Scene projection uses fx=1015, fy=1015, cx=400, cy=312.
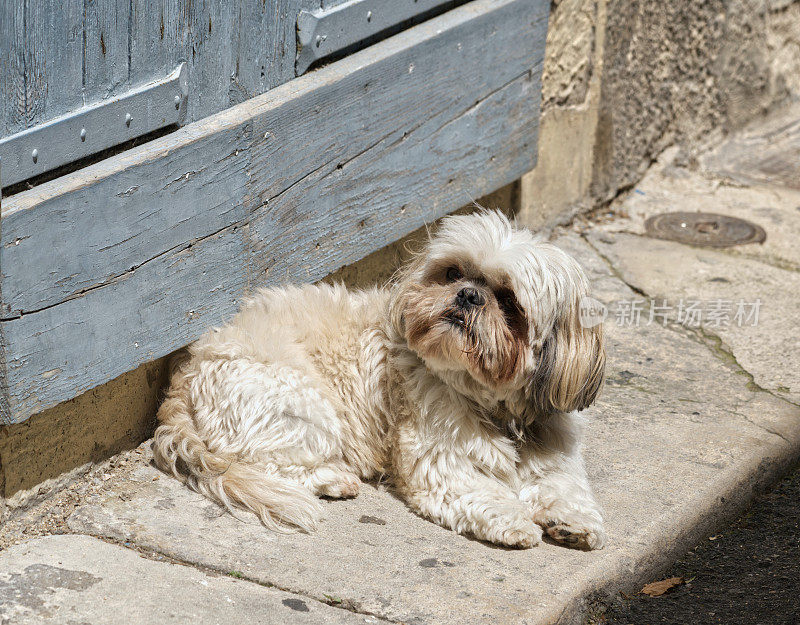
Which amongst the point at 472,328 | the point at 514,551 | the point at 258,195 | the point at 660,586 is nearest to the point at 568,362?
the point at 472,328

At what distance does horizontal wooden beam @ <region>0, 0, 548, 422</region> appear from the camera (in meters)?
2.95

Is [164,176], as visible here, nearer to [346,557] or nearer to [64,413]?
[64,413]

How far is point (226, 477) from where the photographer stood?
3.26 metres

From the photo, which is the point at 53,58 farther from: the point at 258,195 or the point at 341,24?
the point at 341,24

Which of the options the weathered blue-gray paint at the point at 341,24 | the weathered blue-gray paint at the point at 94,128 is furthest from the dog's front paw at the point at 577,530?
the weathered blue-gray paint at the point at 341,24

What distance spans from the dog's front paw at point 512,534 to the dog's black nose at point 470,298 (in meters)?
0.68

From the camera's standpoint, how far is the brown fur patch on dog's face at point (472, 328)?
3082 millimetres

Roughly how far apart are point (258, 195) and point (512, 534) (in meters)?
1.49

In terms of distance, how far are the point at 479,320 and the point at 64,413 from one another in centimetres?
136

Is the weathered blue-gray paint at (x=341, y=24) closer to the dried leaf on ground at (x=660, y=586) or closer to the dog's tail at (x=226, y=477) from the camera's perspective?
the dog's tail at (x=226, y=477)

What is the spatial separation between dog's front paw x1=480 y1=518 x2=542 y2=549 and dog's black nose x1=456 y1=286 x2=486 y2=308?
68cm

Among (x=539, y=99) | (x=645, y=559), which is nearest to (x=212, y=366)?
(x=645, y=559)

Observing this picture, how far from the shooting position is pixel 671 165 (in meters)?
6.73

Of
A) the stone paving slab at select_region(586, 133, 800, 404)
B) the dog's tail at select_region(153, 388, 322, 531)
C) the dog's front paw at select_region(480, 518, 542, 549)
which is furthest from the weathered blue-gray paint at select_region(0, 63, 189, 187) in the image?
the stone paving slab at select_region(586, 133, 800, 404)
